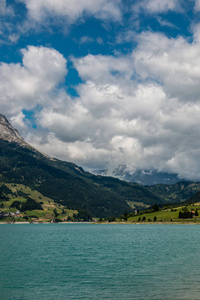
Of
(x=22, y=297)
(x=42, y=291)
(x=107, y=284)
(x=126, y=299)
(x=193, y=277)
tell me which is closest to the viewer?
(x=126, y=299)

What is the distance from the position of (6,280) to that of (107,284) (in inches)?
803

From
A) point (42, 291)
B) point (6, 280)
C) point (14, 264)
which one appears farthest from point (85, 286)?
point (14, 264)

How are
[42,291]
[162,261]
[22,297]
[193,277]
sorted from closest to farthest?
[22,297] < [42,291] < [193,277] < [162,261]

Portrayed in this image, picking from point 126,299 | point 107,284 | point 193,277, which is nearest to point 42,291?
point 107,284

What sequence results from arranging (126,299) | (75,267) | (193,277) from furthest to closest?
(75,267) < (193,277) < (126,299)

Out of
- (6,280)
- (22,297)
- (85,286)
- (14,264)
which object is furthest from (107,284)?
(14,264)

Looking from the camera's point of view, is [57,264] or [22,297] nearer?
[22,297]

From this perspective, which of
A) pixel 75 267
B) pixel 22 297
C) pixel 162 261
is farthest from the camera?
pixel 162 261

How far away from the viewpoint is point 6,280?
185ft

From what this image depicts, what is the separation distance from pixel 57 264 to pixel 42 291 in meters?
28.6

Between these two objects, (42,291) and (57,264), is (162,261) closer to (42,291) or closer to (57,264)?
(57,264)

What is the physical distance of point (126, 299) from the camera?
132 ft

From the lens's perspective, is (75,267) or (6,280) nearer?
(6,280)

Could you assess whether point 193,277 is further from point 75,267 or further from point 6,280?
point 6,280
